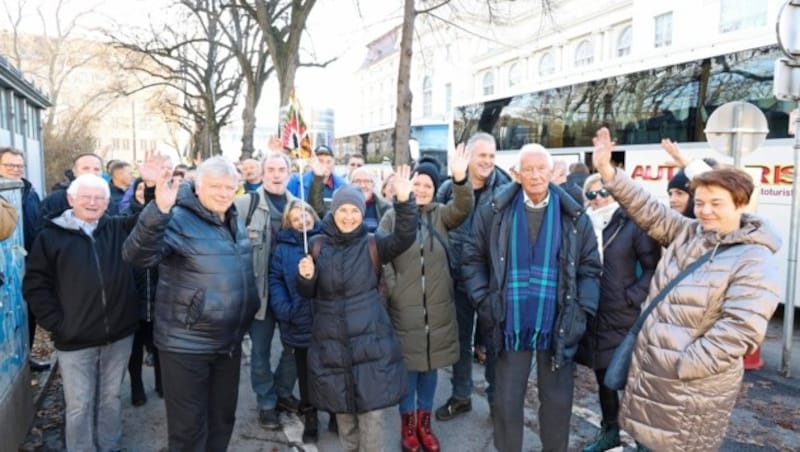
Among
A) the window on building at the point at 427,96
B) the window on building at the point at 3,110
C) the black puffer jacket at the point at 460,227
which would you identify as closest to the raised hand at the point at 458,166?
the black puffer jacket at the point at 460,227

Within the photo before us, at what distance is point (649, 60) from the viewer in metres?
10.2

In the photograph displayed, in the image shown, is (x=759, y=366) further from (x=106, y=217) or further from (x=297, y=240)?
(x=106, y=217)

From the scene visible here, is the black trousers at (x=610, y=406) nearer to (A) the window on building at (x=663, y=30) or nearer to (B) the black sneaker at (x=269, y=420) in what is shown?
(B) the black sneaker at (x=269, y=420)

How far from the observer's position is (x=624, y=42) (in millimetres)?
25266

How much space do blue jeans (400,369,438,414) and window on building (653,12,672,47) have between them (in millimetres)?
23079

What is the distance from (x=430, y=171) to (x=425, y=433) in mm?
1840

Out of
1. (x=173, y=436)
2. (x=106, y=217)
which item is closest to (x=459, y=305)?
(x=173, y=436)

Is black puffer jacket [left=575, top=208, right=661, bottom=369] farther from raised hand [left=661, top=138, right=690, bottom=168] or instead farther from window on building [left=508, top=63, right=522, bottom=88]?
window on building [left=508, top=63, right=522, bottom=88]

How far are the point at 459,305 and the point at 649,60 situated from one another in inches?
309

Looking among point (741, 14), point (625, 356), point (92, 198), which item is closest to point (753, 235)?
point (625, 356)

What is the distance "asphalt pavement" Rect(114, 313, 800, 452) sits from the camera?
4.05 m

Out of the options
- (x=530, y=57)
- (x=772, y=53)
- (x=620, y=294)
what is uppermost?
(x=530, y=57)

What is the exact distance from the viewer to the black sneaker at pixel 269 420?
14.2 feet

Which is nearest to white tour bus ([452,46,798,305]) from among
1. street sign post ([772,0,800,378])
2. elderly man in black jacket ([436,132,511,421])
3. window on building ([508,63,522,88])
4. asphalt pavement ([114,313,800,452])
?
street sign post ([772,0,800,378])
